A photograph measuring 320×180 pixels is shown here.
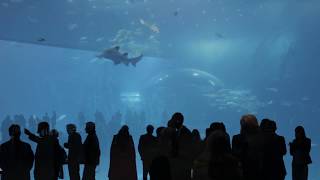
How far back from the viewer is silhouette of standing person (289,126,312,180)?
8.25 m

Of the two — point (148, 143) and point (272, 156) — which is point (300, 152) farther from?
point (148, 143)

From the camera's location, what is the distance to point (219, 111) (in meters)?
46.4

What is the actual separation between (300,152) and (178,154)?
3.09 m

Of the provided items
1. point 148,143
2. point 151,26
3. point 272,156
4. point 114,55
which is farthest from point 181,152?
point 151,26

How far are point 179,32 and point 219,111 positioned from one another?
14.1 meters

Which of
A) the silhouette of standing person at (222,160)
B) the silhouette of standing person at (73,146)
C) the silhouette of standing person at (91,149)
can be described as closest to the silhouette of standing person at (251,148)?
the silhouette of standing person at (222,160)

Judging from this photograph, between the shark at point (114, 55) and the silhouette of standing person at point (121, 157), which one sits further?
the shark at point (114, 55)

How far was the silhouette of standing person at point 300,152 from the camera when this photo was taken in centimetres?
825

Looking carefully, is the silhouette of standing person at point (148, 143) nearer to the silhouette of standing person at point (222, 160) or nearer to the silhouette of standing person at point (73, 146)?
the silhouette of standing person at point (73, 146)

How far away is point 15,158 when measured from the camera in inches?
284

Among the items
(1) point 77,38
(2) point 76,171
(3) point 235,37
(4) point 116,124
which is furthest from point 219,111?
(2) point 76,171

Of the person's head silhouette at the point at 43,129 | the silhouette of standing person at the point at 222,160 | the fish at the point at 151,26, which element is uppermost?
the fish at the point at 151,26

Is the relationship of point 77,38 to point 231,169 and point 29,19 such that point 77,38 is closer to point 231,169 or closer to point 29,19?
point 29,19

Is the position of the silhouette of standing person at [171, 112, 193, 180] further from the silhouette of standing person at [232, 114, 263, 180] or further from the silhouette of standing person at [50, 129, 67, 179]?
the silhouette of standing person at [50, 129, 67, 179]
